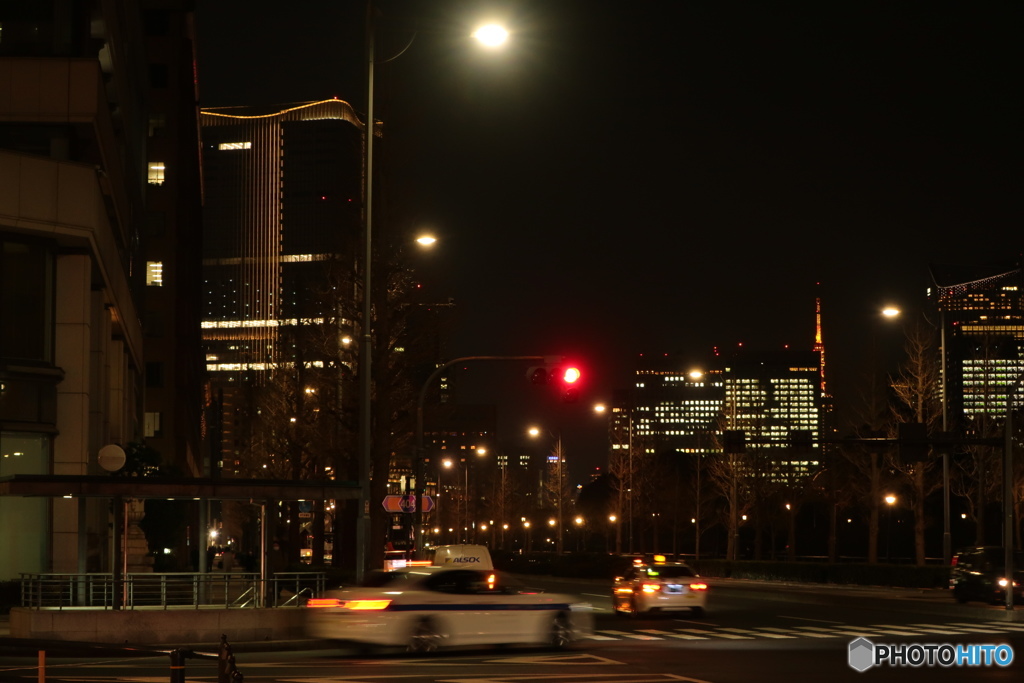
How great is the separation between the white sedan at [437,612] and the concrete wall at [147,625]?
280cm

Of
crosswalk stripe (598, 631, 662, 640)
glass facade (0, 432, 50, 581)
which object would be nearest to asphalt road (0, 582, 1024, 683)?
crosswalk stripe (598, 631, 662, 640)

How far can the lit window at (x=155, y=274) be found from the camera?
270 feet

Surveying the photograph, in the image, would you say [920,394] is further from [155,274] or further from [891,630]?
[155,274]

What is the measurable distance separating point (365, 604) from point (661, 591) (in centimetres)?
1380

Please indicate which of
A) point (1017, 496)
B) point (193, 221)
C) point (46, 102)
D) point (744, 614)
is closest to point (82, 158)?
point (46, 102)

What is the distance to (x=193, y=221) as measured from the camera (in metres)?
102

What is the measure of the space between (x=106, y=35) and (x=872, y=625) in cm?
2929

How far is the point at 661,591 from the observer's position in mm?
33844

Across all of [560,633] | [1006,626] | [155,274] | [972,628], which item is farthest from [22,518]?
[155,274]

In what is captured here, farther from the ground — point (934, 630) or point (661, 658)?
point (661, 658)

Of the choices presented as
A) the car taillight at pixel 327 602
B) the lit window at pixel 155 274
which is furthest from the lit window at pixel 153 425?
the car taillight at pixel 327 602

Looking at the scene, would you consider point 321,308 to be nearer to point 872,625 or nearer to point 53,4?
point 53,4

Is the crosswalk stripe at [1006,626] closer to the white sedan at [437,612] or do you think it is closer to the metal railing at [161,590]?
the white sedan at [437,612]

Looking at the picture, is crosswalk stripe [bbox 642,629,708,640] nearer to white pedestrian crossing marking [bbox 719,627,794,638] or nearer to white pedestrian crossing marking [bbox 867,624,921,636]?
white pedestrian crossing marking [bbox 719,627,794,638]
